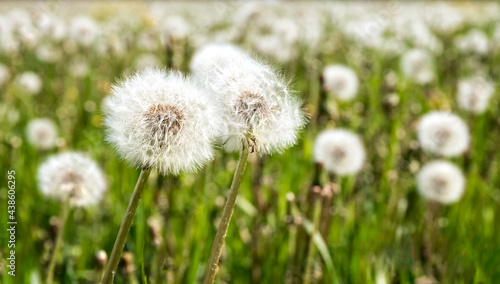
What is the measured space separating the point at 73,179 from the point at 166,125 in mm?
843

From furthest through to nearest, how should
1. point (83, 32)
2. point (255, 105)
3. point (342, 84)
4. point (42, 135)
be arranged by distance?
point (83, 32), point (342, 84), point (42, 135), point (255, 105)

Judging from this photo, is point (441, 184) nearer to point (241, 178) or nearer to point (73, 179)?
point (73, 179)

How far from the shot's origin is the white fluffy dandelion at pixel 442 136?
2.30m

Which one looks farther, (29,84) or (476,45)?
(476,45)

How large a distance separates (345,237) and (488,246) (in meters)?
0.51

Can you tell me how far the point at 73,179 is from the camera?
169 cm

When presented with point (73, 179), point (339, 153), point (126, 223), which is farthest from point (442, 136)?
point (126, 223)

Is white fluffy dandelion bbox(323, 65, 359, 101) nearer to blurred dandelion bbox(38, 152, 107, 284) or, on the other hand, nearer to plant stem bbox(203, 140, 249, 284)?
blurred dandelion bbox(38, 152, 107, 284)

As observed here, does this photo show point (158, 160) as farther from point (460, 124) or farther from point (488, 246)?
point (460, 124)

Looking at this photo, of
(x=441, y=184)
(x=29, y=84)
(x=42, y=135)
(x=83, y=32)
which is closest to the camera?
(x=441, y=184)

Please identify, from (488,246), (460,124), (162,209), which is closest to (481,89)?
(460,124)

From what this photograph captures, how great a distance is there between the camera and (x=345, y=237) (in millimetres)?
2061

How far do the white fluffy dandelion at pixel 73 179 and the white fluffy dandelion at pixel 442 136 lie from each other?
1.32 m

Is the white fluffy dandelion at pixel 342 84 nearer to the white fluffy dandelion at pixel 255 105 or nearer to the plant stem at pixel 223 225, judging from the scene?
the white fluffy dandelion at pixel 255 105
